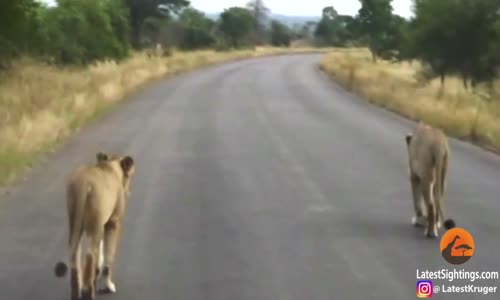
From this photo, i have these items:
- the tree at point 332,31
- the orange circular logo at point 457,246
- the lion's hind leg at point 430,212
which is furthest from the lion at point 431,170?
the tree at point 332,31

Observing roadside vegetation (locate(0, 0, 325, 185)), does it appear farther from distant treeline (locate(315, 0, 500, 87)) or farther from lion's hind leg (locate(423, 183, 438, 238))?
distant treeline (locate(315, 0, 500, 87))

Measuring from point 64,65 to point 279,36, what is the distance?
80339 millimetres

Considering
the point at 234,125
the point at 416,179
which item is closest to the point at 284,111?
the point at 234,125

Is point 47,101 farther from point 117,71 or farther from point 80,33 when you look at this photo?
point 80,33

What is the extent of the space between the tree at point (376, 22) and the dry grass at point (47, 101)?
2766 cm

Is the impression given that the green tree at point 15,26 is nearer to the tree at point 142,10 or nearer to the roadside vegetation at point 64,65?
the roadside vegetation at point 64,65

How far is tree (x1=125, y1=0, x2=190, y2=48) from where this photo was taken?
65.8 metres

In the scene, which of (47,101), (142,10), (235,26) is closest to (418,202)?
(47,101)

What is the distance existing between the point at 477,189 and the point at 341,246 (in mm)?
3909

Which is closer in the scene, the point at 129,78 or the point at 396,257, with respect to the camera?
the point at 396,257

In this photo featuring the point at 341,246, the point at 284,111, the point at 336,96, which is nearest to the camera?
the point at 341,246

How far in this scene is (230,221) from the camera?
31.9ft

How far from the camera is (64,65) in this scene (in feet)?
115

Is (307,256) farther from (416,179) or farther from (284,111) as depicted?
(284,111)
